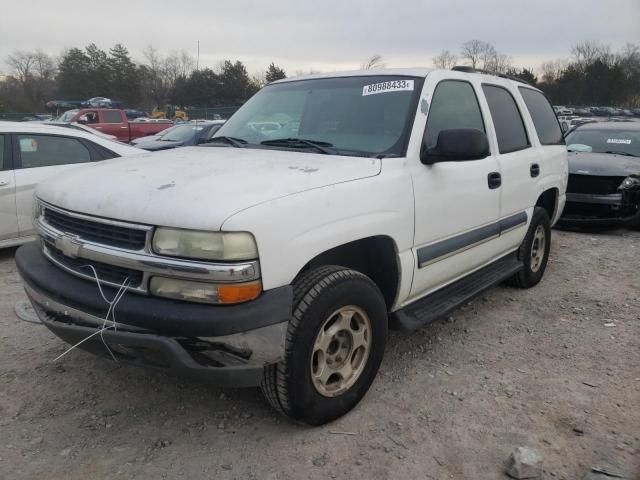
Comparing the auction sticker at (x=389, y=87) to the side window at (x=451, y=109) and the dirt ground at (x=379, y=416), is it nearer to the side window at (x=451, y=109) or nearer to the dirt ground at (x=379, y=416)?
the side window at (x=451, y=109)

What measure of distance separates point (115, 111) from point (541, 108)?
18.7 meters

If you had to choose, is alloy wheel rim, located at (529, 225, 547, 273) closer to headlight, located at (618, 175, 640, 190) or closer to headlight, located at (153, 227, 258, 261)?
headlight, located at (618, 175, 640, 190)

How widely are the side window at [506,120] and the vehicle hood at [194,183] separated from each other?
5.42 ft

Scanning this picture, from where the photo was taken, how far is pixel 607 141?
27.8 ft

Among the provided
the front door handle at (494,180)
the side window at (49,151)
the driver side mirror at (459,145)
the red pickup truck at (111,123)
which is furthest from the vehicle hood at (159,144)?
the driver side mirror at (459,145)

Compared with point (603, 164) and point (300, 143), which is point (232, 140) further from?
point (603, 164)

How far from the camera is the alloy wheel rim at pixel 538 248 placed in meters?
4.89

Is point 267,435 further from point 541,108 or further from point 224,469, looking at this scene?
point 541,108

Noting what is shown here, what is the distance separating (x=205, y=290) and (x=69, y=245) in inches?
33.0

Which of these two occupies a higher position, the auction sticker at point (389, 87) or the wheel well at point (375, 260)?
the auction sticker at point (389, 87)

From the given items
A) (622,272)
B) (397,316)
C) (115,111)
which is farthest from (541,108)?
(115,111)

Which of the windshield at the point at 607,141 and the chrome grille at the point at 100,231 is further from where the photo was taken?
the windshield at the point at 607,141

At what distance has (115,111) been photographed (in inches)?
804

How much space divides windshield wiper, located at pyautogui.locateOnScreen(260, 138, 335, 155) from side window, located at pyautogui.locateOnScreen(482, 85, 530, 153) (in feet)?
5.20
